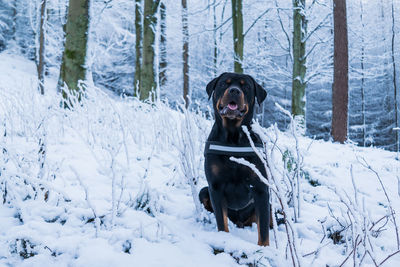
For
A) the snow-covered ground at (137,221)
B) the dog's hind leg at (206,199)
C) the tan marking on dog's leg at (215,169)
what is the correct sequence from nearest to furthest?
the snow-covered ground at (137,221), the tan marking on dog's leg at (215,169), the dog's hind leg at (206,199)

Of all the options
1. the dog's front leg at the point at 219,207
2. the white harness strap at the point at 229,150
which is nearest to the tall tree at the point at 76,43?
the white harness strap at the point at 229,150

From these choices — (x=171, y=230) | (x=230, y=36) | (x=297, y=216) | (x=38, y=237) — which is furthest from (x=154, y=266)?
(x=230, y=36)

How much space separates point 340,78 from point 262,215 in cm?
657

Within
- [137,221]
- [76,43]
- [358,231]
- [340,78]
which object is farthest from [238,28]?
[358,231]

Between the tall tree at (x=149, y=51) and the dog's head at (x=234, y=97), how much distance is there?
573 centimetres

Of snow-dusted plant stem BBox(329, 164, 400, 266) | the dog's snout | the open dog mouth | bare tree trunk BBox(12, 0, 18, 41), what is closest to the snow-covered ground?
snow-dusted plant stem BBox(329, 164, 400, 266)

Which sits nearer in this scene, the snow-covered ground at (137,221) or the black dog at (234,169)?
the snow-covered ground at (137,221)

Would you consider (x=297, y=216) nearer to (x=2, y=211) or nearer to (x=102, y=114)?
(x=2, y=211)

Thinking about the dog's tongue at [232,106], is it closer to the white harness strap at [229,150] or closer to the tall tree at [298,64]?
the white harness strap at [229,150]

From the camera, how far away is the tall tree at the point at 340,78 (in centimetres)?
757

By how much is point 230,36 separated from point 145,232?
20.0 m

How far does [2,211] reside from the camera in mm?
2139

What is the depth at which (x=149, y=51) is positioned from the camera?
827 centimetres

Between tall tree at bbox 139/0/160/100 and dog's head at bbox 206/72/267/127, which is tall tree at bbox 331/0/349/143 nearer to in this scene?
tall tree at bbox 139/0/160/100
